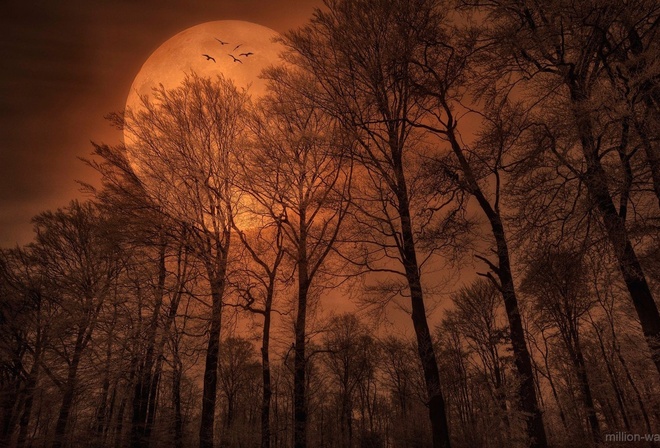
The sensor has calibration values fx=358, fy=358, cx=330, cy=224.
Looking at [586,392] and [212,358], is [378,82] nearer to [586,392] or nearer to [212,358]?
[212,358]

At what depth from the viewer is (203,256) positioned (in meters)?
9.29

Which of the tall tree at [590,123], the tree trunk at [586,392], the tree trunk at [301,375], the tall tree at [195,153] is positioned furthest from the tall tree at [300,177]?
the tree trunk at [586,392]

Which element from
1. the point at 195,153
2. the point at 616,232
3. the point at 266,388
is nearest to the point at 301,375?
the point at 266,388

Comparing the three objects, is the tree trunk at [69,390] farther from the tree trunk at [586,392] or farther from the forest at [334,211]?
the tree trunk at [586,392]

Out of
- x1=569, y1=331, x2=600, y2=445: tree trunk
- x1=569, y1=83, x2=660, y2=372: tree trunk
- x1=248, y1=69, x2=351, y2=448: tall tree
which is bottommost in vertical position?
x1=569, y1=331, x2=600, y2=445: tree trunk

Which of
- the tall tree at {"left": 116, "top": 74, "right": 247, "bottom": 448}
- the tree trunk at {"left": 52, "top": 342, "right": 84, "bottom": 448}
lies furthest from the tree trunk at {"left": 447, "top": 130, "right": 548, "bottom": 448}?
the tree trunk at {"left": 52, "top": 342, "right": 84, "bottom": 448}

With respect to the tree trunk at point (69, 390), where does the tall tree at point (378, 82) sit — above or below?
above

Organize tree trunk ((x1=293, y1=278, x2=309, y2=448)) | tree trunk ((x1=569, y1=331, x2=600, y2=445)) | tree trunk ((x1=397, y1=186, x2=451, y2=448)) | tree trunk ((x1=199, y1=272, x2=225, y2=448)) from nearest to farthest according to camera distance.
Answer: tree trunk ((x1=397, y1=186, x2=451, y2=448)) < tree trunk ((x1=293, y1=278, x2=309, y2=448)) < tree trunk ((x1=199, y1=272, x2=225, y2=448)) < tree trunk ((x1=569, y1=331, x2=600, y2=445))

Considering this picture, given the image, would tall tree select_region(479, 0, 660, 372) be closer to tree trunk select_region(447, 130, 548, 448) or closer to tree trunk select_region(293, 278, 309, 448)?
tree trunk select_region(447, 130, 548, 448)

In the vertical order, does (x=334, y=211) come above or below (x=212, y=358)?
above

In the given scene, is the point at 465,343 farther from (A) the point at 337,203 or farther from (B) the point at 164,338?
(B) the point at 164,338

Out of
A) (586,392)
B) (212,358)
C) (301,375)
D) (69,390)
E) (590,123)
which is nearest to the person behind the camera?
(590,123)

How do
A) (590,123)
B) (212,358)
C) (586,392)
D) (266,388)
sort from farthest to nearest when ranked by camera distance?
(586,392)
(266,388)
(212,358)
(590,123)

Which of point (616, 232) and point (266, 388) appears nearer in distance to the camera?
point (616, 232)
